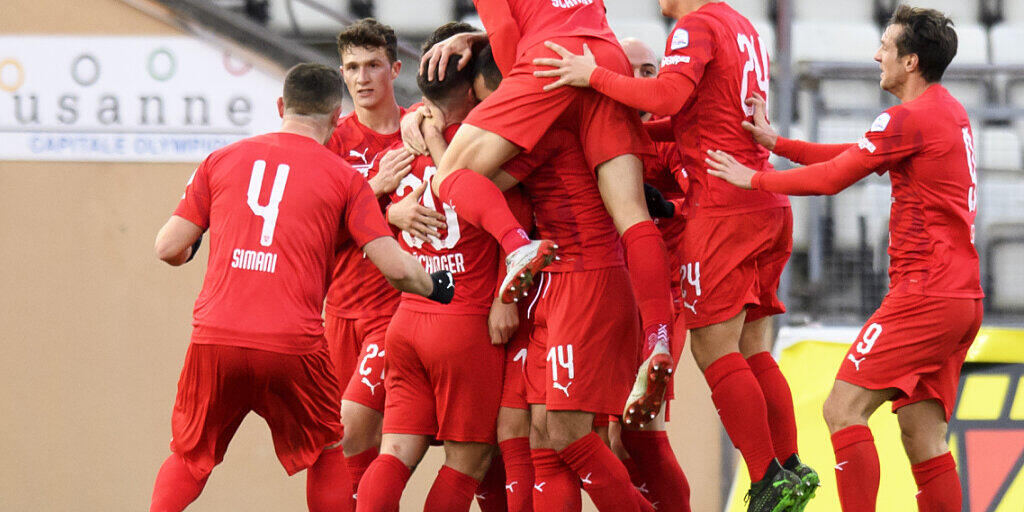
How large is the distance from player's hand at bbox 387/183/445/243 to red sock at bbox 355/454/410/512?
0.86 metres

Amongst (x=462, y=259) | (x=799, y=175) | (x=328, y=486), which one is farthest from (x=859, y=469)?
(x=328, y=486)

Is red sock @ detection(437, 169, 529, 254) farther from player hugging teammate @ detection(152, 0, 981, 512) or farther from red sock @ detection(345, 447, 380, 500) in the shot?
red sock @ detection(345, 447, 380, 500)

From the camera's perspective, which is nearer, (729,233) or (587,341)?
(587,341)

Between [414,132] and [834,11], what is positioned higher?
[834,11]

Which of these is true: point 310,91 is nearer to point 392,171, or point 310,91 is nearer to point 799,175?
point 392,171

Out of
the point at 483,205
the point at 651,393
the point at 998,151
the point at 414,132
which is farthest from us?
the point at 998,151

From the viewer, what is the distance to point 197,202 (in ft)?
13.5

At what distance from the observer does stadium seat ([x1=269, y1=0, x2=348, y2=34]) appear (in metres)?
7.76

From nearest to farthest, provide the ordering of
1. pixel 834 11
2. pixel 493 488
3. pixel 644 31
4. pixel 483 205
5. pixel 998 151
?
pixel 483 205, pixel 493 488, pixel 998 151, pixel 644 31, pixel 834 11

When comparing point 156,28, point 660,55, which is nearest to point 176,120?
point 156,28

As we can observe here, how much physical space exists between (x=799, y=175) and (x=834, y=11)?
451cm

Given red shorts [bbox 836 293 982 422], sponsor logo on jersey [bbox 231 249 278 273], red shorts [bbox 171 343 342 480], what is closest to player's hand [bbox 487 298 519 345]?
red shorts [bbox 171 343 342 480]

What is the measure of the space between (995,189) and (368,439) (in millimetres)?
3836

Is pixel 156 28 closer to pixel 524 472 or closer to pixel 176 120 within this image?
pixel 176 120
